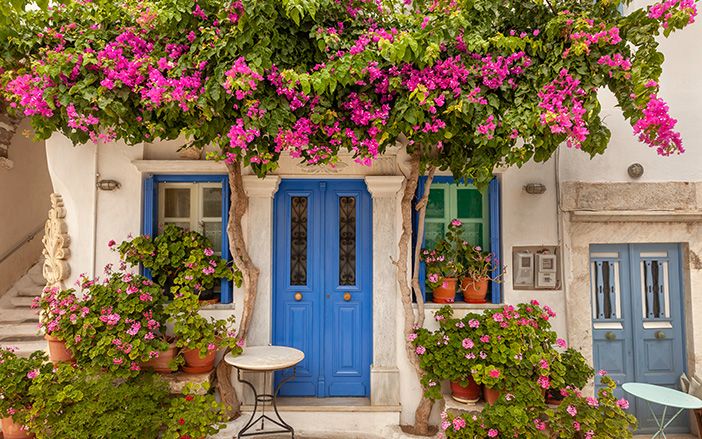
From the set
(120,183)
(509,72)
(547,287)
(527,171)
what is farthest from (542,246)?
(120,183)

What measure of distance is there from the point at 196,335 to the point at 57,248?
1.93 meters

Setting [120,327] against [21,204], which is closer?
[120,327]

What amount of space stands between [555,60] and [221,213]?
12.4ft

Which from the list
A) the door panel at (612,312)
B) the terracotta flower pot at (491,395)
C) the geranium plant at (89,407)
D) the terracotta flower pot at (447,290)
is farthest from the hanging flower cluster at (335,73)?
the geranium plant at (89,407)

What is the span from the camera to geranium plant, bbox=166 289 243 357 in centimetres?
425

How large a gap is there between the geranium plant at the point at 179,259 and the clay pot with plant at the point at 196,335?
Answer: 0.22m

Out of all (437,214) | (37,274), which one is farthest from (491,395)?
(37,274)

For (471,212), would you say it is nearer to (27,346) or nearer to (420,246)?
(420,246)

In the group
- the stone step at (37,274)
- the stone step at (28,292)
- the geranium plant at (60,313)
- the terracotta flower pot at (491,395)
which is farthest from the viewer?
the stone step at (37,274)

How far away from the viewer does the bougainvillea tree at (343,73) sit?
347 centimetres

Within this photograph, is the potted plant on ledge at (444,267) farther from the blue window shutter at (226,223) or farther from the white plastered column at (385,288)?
the blue window shutter at (226,223)

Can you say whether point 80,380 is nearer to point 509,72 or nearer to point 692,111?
point 509,72

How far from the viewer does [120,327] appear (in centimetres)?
412

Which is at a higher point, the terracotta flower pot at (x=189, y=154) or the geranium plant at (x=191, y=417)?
the terracotta flower pot at (x=189, y=154)
